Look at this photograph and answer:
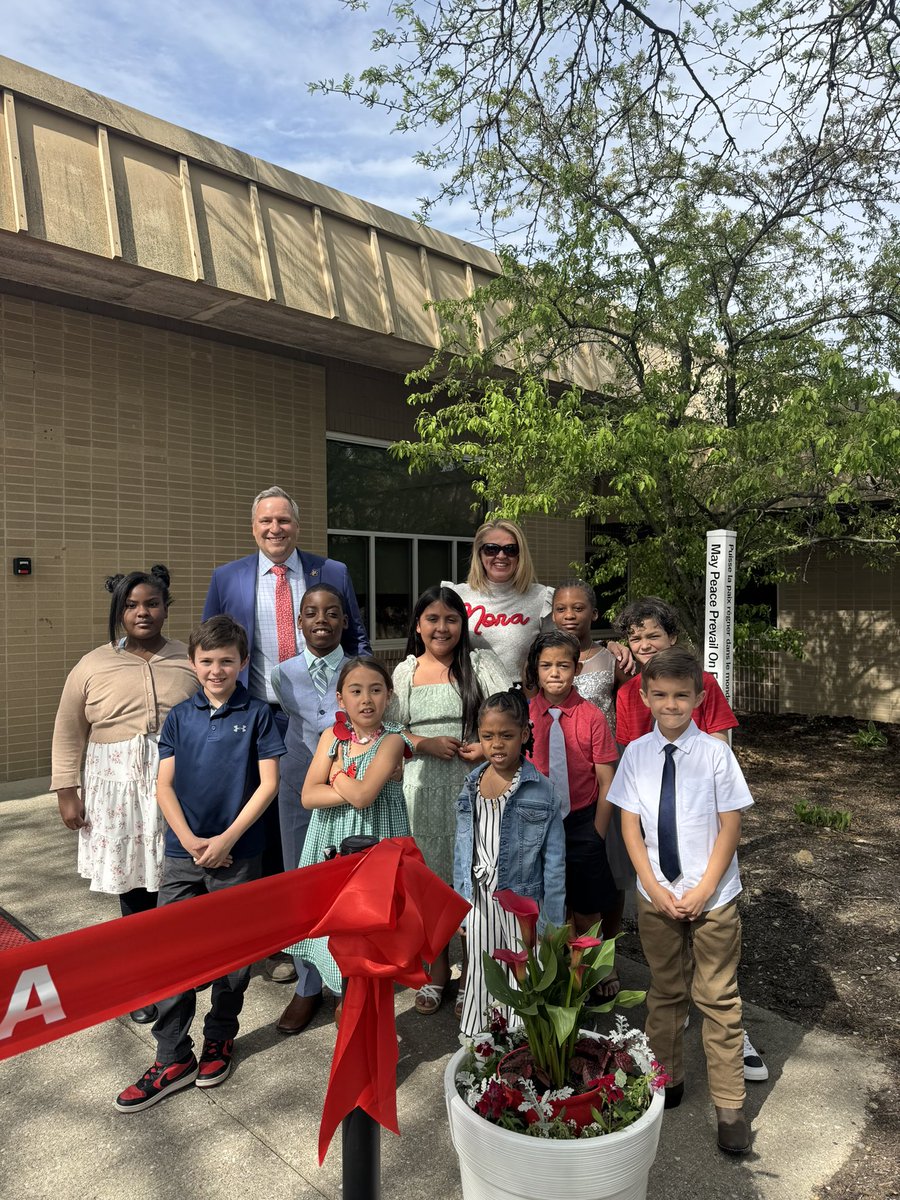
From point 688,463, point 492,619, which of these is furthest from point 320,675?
point 688,463

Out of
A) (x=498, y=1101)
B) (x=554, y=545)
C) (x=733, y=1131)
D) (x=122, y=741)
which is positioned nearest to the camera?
(x=498, y=1101)

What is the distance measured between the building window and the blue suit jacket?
5.51m

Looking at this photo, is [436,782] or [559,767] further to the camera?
[436,782]

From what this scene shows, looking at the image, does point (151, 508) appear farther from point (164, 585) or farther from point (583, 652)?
point (583, 652)

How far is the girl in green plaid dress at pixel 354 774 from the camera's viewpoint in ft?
9.22

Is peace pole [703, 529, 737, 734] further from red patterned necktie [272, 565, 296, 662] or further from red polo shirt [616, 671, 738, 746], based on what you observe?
red patterned necktie [272, 565, 296, 662]

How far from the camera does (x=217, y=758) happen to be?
2869 millimetres

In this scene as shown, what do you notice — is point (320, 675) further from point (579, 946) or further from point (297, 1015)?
point (579, 946)

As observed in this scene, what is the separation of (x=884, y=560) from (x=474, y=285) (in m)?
5.68

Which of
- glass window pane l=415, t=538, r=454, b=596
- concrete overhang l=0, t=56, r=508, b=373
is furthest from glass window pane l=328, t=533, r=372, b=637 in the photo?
concrete overhang l=0, t=56, r=508, b=373

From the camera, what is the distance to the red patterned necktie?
358cm

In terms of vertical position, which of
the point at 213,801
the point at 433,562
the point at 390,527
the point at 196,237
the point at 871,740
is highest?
the point at 196,237

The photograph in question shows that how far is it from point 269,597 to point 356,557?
5998 mm

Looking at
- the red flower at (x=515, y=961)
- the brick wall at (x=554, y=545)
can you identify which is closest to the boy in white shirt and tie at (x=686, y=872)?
the red flower at (x=515, y=961)
